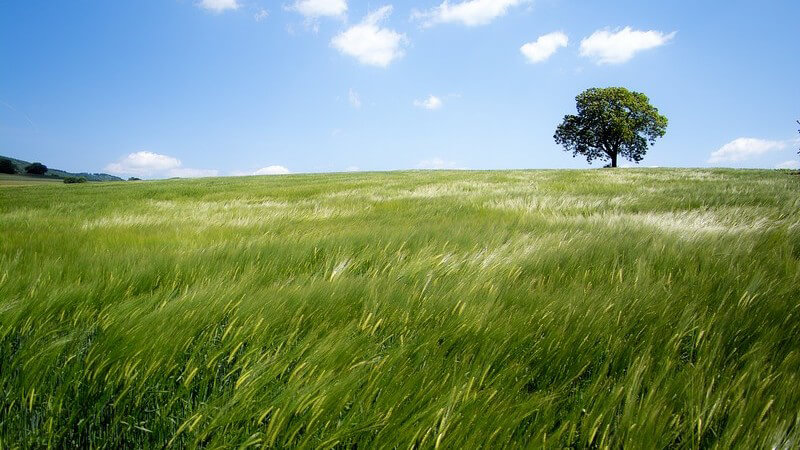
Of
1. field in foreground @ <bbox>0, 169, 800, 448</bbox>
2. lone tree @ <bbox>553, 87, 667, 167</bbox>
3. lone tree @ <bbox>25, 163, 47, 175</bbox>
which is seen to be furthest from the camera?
lone tree @ <bbox>25, 163, 47, 175</bbox>

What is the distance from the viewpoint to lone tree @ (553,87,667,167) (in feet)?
153

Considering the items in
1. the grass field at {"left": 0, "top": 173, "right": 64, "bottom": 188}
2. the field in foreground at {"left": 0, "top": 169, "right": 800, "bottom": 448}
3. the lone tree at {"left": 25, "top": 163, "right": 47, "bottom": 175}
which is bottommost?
the field in foreground at {"left": 0, "top": 169, "right": 800, "bottom": 448}

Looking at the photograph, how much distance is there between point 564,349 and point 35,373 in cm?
136

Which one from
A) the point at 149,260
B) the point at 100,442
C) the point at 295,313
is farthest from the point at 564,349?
the point at 149,260

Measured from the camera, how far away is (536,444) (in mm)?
691

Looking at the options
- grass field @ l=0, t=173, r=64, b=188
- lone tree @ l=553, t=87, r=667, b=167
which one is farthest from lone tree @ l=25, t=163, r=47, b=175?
lone tree @ l=553, t=87, r=667, b=167

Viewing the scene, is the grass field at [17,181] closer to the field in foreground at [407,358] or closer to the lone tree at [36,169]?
the lone tree at [36,169]

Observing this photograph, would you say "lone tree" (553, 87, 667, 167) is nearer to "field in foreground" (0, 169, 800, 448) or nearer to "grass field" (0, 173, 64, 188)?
"field in foreground" (0, 169, 800, 448)

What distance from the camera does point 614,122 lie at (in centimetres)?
4619

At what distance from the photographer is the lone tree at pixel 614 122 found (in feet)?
153

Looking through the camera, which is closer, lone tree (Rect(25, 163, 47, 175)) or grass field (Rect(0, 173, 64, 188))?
grass field (Rect(0, 173, 64, 188))

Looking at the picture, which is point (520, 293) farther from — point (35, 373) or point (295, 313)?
point (35, 373)

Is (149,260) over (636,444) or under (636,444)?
over

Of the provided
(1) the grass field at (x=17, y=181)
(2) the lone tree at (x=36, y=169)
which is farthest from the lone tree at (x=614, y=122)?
(2) the lone tree at (x=36, y=169)
